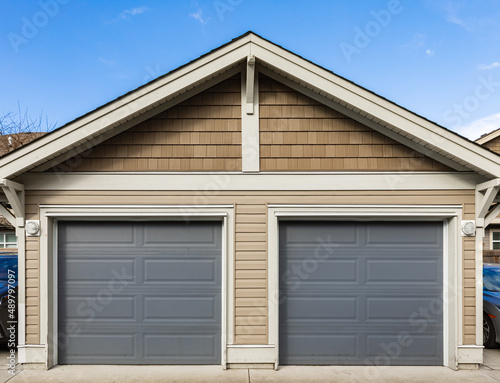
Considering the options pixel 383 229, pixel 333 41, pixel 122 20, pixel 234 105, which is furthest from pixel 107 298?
pixel 122 20

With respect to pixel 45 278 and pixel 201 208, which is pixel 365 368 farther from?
pixel 45 278

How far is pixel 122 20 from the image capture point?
780cm

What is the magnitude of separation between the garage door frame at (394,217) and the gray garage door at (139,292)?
0.84m

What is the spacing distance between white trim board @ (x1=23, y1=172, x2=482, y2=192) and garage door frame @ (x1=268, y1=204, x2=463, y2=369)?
30cm

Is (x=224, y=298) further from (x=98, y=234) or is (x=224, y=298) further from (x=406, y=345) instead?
(x=406, y=345)

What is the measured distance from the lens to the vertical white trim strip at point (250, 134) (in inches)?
183

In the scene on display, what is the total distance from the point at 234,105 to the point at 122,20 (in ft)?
17.1

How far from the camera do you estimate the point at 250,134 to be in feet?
15.3

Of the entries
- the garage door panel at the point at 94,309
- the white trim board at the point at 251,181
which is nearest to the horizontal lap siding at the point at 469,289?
the white trim board at the point at 251,181

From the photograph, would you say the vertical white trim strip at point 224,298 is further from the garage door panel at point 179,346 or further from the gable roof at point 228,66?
the gable roof at point 228,66

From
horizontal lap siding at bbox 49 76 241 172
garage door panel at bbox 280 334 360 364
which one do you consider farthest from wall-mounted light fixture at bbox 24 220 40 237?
garage door panel at bbox 280 334 360 364

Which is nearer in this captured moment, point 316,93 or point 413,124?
point 413,124

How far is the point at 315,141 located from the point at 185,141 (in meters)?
1.96

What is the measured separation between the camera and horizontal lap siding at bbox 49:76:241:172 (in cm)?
466
